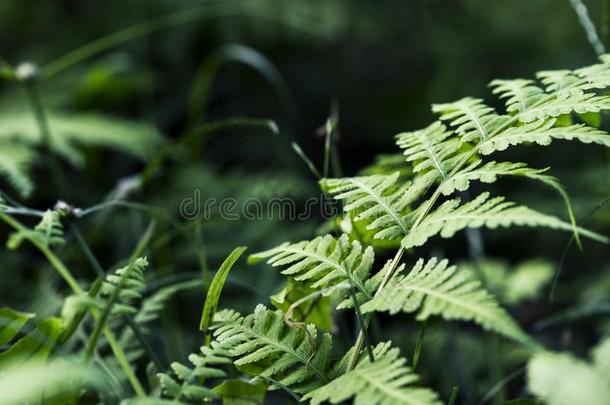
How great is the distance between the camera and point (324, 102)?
9.82 feet

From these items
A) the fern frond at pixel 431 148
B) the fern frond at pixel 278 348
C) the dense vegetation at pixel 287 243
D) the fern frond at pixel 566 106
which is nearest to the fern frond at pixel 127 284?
the dense vegetation at pixel 287 243

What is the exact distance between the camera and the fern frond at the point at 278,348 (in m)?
0.77

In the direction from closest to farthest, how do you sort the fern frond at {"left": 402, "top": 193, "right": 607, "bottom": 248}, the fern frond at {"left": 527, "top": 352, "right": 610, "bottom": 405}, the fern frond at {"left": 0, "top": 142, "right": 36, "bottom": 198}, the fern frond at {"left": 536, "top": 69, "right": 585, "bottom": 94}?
the fern frond at {"left": 527, "top": 352, "right": 610, "bottom": 405}
the fern frond at {"left": 402, "top": 193, "right": 607, "bottom": 248}
the fern frond at {"left": 536, "top": 69, "right": 585, "bottom": 94}
the fern frond at {"left": 0, "top": 142, "right": 36, "bottom": 198}

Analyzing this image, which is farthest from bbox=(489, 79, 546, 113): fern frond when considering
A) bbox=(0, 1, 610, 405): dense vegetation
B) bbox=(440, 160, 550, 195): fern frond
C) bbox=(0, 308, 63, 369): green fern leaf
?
bbox=(0, 308, 63, 369): green fern leaf

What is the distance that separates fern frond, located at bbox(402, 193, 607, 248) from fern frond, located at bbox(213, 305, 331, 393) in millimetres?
184

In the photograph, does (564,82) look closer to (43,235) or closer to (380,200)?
(380,200)

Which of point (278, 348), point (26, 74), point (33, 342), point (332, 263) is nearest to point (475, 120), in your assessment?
point (332, 263)

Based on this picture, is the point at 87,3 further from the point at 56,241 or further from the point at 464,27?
the point at 56,241

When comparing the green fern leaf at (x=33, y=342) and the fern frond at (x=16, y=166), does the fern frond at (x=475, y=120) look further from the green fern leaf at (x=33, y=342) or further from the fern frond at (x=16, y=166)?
the fern frond at (x=16, y=166)

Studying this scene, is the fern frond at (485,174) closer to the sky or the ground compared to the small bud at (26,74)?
closer to the ground

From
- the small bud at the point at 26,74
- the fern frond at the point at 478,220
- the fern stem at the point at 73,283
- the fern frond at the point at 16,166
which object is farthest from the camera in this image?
the fern frond at the point at 16,166

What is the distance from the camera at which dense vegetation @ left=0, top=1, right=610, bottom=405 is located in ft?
2.32

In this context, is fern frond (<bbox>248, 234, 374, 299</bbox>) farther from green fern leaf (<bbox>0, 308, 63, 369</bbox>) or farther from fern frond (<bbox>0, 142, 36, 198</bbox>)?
fern frond (<bbox>0, 142, 36, 198</bbox>)

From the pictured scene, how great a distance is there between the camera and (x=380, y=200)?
0.86 meters
